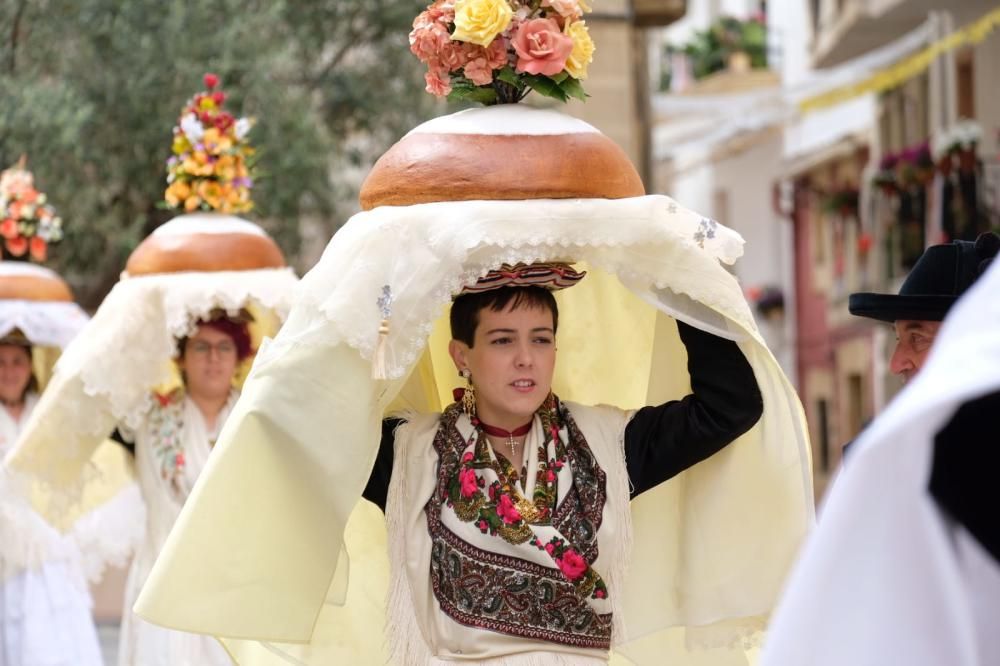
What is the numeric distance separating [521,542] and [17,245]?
5.91 meters

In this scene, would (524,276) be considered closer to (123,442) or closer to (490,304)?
(490,304)

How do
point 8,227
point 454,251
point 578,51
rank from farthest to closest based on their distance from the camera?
point 8,227, point 578,51, point 454,251

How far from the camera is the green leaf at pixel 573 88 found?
168 inches

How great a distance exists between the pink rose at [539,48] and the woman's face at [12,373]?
5378 millimetres

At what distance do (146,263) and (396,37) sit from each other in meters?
8.17

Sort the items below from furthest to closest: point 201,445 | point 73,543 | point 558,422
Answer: point 73,543 → point 201,445 → point 558,422

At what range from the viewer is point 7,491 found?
7.48 metres

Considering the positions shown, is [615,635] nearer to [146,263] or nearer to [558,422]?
[558,422]

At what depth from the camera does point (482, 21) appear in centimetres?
410

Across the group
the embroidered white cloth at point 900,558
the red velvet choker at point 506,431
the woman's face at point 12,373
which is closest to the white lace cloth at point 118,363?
the woman's face at point 12,373

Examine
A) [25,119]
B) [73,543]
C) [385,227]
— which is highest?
[25,119]

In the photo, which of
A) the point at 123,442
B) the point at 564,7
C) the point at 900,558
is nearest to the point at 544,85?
the point at 564,7

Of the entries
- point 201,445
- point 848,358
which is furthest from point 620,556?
point 848,358

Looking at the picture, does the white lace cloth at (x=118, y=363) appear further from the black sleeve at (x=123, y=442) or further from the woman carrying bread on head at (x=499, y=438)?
the woman carrying bread on head at (x=499, y=438)
